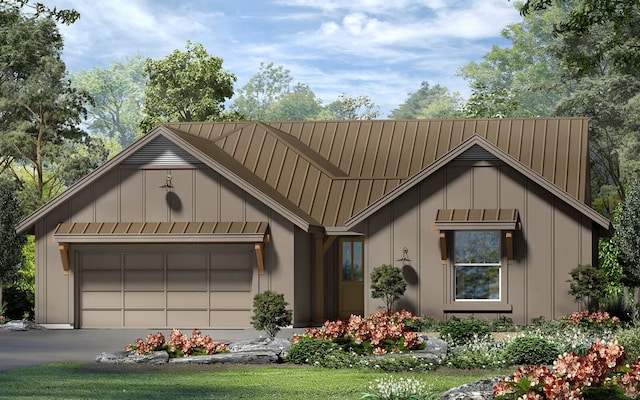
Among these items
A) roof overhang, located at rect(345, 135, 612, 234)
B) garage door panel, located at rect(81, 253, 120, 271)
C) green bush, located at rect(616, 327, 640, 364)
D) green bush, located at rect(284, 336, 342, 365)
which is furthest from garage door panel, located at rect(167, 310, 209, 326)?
green bush, located at rect(616, 327, 640, 364)

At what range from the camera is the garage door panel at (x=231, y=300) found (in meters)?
31.2

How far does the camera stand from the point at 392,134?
118 feet

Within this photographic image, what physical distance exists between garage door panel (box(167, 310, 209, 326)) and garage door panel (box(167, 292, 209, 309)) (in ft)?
0.61

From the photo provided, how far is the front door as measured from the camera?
3312cm

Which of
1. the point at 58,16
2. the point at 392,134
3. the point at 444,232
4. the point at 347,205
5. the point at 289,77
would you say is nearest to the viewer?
the point at 58,16

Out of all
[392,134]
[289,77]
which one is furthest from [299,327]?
[289,77]

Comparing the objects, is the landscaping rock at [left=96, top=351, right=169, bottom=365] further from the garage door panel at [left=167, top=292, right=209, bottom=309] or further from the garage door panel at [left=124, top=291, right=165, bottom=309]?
the garage door panel at [left=124, top=291, right=165, bottom=309]

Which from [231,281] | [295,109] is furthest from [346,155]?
[295,109]

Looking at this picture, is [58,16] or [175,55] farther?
[175,55]

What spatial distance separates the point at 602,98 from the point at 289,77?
83.7 metres

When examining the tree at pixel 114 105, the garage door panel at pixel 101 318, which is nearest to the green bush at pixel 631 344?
the garage door panel at pixel 101 318

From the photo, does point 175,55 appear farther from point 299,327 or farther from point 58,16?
point 58,16

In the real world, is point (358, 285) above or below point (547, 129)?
below

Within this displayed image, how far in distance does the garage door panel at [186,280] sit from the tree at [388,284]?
478cm
